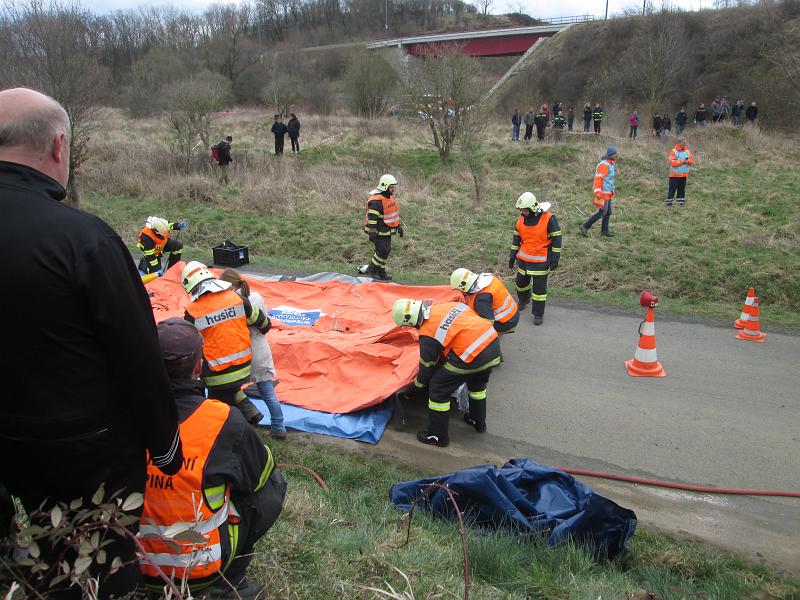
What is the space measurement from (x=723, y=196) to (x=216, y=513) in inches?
655

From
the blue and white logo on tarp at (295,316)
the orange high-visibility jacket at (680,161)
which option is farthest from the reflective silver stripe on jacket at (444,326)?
the orange high-visibility jacket at (680,161)

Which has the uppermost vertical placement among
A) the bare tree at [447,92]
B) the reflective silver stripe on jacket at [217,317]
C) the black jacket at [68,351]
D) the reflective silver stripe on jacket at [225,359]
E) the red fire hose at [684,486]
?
the bare tree at [447,92]

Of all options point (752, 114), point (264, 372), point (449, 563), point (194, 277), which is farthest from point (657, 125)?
point (449, 563)

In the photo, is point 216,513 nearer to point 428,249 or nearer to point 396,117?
point 428,249

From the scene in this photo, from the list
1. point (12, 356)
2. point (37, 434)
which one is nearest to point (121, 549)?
point (37, 434)

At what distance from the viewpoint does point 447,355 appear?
19.1ft

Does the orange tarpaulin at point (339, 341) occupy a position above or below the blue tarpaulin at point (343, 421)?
above

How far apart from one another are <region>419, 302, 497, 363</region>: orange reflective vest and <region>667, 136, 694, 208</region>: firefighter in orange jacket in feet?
36.8

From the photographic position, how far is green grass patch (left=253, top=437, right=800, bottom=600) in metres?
2.94

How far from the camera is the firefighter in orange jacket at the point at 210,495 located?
2379mm

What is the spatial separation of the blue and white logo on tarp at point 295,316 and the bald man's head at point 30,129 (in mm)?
6584

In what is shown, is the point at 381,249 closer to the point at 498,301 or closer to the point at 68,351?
the point at 498,301

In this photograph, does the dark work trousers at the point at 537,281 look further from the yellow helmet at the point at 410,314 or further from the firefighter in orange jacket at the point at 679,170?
the firefighter in orange jacket at the point at 679,170

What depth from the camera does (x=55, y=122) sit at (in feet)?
5.98
